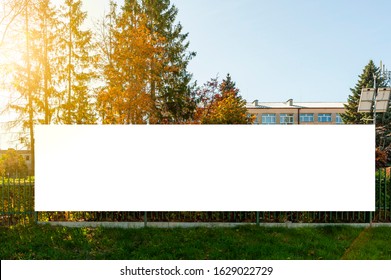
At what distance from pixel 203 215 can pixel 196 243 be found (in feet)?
4.26

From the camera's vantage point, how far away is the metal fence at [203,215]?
7.33m

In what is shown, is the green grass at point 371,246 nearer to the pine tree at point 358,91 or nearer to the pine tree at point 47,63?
the pine tree at point 47,63

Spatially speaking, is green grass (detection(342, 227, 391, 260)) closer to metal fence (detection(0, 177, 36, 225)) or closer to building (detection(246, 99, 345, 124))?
metal fence (detection(0, 177, 36, 225))

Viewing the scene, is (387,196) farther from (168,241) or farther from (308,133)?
(168,241)

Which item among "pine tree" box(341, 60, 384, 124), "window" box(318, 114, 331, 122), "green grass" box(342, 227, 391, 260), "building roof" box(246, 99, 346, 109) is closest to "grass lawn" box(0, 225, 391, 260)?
"green grass" box(342, 227, 391, 260)

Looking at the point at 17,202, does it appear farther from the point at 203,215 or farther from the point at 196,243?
the point at 196,243

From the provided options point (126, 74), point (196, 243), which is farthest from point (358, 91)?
point (196, 243)

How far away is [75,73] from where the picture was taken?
1855 cm

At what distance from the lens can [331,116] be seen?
2411 inches

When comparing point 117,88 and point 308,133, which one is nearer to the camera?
point 308,133

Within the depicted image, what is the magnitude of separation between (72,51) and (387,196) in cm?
1708

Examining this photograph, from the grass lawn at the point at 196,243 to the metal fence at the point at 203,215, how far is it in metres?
0.40

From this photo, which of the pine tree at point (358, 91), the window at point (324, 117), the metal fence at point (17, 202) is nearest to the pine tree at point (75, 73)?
the metal fence at point (17, 202)

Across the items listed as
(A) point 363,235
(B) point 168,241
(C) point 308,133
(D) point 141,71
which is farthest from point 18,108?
(A) point 363,235
